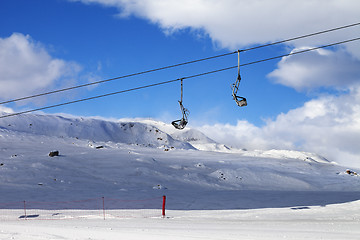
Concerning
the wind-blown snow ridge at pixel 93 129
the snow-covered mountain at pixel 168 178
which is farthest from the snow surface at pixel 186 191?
the wind-blown snow ridge at pixel 93 129

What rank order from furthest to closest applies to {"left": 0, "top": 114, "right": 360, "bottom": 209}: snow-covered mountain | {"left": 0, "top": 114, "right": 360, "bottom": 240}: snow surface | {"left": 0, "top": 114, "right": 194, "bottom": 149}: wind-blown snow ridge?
1. {"left": 0, "top": 114, "right": 194, "bottom": 149}: wind-blown snow ridge
2. {"left": 0, "top": 114, "right": 360, "bottom": 209}: snow-covered mountain
3. {"left": 0, "top": 114, "right": 360, "bottom": 240}: snow surface

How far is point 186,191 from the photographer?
3109cm

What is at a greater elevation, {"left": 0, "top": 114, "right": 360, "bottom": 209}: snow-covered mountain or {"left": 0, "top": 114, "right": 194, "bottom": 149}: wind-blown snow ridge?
{"left": 0, "top": 114, "right": 194, "bottom": 149}: wind-blown snow ridge

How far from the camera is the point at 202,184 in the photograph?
36094 mm

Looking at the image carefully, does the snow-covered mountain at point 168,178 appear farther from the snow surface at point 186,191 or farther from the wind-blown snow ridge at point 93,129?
the wind-blown snow ridge at point 93,129

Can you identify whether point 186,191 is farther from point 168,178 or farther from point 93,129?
point 93,129

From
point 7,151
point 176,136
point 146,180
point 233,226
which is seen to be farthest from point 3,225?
point 176,136

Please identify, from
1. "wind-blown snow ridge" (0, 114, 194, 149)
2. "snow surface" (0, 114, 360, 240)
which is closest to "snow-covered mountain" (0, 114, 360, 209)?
→ "snow surface" (0, 114, 360, 240)

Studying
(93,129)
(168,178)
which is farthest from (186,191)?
(93,129)

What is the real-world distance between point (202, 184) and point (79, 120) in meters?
71.0

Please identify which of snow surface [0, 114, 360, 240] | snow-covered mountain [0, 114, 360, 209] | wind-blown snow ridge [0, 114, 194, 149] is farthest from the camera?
wind-blown snow ridge [0, 114, 194, 149]

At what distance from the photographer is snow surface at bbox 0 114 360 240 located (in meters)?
15.2

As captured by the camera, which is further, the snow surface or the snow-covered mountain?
the snow-covered mountain

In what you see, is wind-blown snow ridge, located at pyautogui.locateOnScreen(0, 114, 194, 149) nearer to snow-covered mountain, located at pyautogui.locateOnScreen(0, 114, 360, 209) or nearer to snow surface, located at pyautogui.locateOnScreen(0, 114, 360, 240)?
snow surface, located at pyautogui.locateOnScreen(0, 114, 360, 240)
